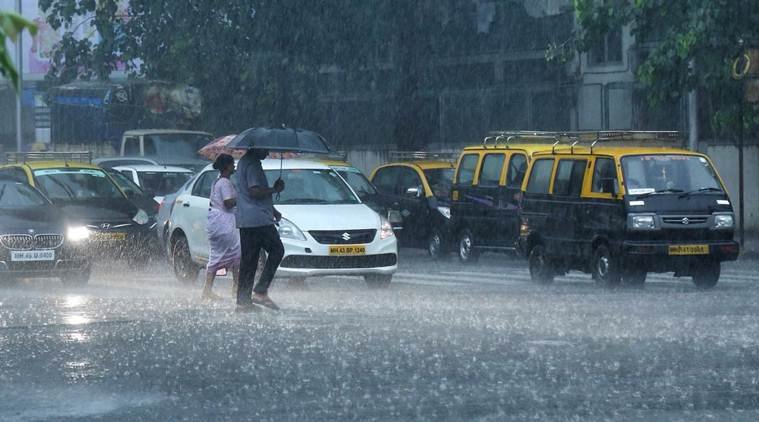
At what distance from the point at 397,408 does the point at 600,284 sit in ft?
34.3

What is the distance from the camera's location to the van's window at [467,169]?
25.9 metres

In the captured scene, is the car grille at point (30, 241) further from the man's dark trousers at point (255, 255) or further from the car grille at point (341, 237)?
the man's dark trousers at point (255, 255)

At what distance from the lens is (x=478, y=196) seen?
25.6 m

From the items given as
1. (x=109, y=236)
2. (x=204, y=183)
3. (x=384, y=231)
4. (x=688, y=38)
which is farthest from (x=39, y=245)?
(x=688, y=38)

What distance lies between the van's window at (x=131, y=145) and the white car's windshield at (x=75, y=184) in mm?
14608

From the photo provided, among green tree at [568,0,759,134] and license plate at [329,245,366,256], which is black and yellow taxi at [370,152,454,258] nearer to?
green tree at [568,0,759,134]

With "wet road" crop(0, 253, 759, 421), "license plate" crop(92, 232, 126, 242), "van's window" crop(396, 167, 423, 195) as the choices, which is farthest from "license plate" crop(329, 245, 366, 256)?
"van's window" crop(396, 167, 423, 195)

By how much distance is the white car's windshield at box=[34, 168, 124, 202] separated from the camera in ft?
79.4

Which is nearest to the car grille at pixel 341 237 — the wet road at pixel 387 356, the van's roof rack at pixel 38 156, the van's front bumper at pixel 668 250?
the wet road at pixel 387 356

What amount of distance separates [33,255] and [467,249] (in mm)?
8130

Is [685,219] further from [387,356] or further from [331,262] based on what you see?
[387,356]

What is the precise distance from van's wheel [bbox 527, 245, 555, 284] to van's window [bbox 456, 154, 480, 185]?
16.0 ft

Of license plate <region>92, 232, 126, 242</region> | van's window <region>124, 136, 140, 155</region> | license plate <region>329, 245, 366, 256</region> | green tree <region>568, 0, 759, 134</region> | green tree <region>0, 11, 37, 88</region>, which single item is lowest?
license plate <region>329, 245, 366, 256</region>

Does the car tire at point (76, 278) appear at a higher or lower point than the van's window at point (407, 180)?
lower
